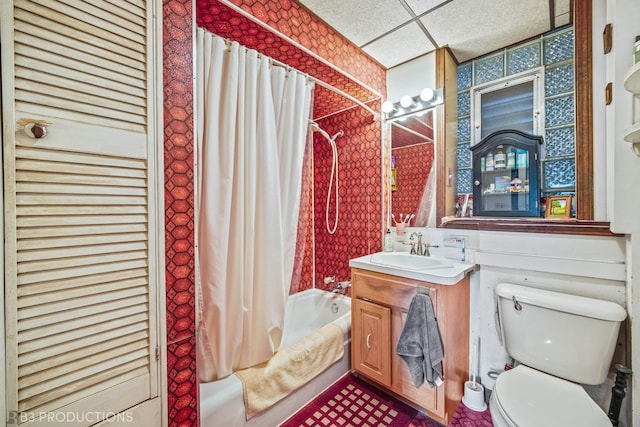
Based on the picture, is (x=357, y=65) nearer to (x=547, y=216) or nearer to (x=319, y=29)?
(x=319, y=29)

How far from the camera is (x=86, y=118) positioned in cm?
81

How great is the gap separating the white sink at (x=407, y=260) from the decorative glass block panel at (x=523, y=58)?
1.40 m

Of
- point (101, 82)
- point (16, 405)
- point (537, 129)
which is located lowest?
point (16, 405)

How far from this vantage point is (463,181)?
193cm

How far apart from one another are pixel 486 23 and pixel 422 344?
201 cm

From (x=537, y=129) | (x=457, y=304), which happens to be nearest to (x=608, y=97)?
(x=537, y=129)

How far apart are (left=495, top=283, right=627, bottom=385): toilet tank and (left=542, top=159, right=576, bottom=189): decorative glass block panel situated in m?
0.66

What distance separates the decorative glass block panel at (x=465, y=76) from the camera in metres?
1.92

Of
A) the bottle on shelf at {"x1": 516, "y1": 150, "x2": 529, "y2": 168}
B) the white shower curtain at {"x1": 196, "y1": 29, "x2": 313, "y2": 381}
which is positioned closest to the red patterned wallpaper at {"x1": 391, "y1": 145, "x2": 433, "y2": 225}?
the bottle on shelf at {"x1": 516, "y1": 150, "x2": 529, "y2": 168}

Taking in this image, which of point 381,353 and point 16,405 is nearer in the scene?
point 16,405

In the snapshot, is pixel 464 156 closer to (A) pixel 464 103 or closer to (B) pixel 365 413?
(A) pixel 464 103

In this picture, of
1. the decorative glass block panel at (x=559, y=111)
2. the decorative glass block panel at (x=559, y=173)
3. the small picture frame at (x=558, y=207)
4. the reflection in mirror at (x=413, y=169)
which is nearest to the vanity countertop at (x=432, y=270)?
the reflection in mirror at (x=413, y=169)

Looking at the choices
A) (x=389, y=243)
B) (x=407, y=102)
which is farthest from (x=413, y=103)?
(x=389, y=243)

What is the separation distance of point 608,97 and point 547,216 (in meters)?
0.67
